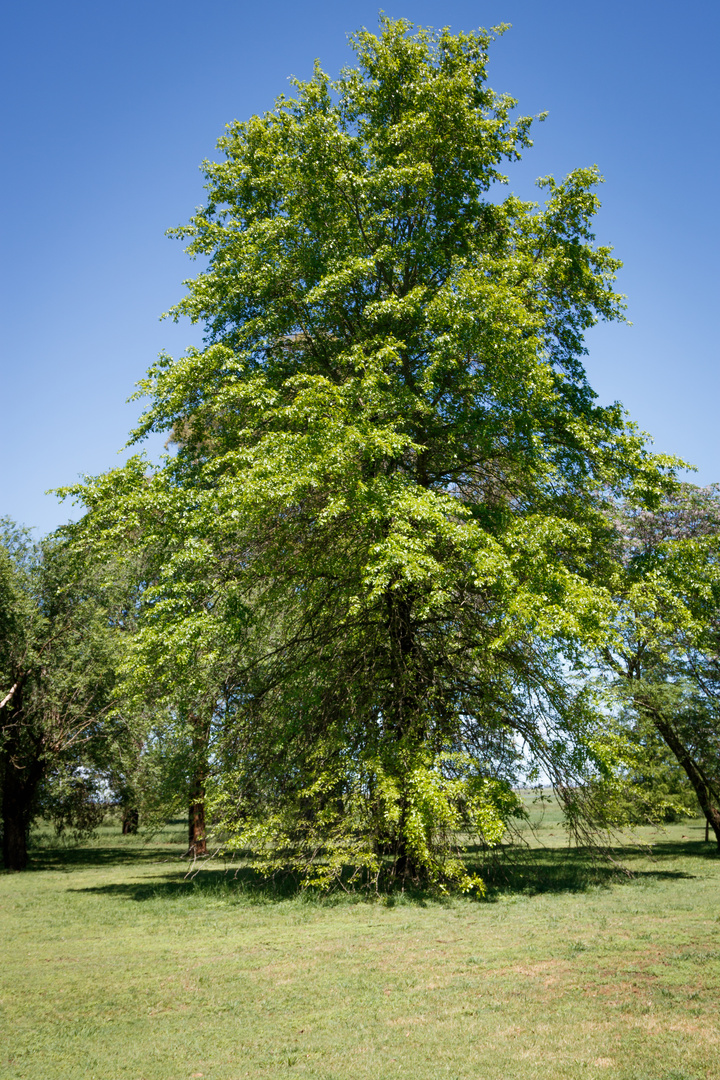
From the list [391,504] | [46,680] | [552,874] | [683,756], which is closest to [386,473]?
[391,504]

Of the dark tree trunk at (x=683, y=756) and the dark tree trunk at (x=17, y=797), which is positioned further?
the dark tree trunk at (x=17, y=797)

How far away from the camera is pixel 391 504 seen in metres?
11.2

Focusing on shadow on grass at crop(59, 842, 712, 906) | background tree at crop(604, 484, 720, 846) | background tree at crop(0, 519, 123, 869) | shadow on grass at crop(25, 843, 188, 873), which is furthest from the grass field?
shadow on grass at crop(25, 843, 188, 873)

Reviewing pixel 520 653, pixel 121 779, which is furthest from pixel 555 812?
pixel 520 653

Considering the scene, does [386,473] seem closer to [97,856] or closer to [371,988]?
[371,988]

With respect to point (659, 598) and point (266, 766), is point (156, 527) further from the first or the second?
point (659, 598)

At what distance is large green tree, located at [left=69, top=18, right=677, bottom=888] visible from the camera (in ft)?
37.5

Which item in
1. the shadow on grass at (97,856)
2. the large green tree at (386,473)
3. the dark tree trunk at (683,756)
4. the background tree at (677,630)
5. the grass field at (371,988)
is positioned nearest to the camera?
the grass field at (371,988)

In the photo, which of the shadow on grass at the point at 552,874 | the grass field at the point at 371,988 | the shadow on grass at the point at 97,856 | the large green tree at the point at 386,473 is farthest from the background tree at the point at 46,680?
the shadow on grass at the point at 552,874

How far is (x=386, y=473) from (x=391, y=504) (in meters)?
2.49

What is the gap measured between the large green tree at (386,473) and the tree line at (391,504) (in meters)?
0.06

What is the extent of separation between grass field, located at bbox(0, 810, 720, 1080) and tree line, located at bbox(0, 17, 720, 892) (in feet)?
4.89

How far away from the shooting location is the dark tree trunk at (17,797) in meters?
20.8

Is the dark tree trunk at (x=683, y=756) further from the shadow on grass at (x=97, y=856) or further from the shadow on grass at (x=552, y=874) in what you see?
the shadow on grass at (x=97, y=856)
